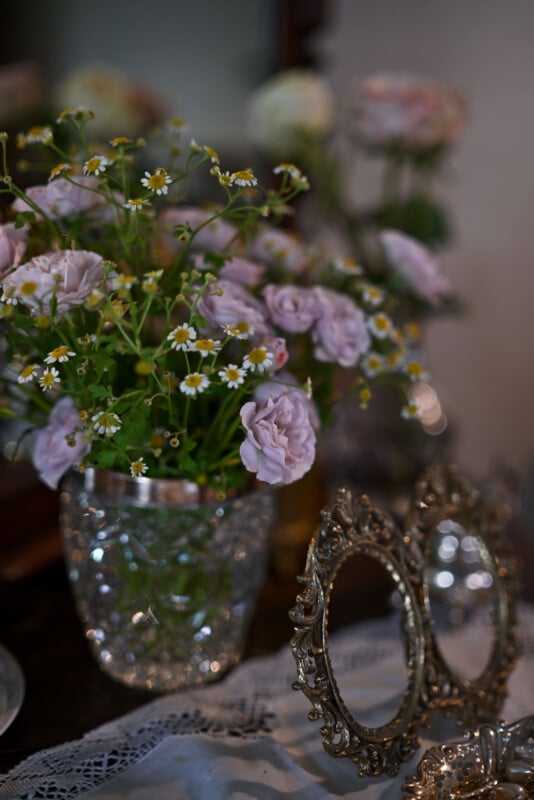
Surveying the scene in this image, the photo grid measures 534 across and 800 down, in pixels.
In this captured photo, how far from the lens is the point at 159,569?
623mm

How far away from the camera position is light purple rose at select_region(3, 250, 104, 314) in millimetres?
467

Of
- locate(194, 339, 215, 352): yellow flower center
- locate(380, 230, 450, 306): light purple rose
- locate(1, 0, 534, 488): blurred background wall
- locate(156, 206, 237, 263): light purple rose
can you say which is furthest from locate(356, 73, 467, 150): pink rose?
locate(194, 339, 215, 352): yellow flower center

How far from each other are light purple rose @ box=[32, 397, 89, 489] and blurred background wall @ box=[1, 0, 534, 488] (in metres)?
0.65

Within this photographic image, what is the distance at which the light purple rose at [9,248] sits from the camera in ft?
1.68

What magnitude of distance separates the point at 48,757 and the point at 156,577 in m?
0.15

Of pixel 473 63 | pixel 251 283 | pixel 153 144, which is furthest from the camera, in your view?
pixel 473 63

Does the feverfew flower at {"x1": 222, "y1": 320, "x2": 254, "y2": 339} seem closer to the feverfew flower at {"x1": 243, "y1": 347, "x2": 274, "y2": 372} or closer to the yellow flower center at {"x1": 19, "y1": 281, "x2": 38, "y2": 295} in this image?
the feverfew flower at {"x1": 243, "y1": 347, "x2": 274, "y2": 372}

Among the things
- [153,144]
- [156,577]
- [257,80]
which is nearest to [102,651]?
[156,577]

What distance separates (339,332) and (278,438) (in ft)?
0.42

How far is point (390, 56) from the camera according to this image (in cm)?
159

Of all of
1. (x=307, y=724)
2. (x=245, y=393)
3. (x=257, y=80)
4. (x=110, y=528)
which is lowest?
(x=307, y=724)

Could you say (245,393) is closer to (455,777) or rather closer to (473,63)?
(455,777)

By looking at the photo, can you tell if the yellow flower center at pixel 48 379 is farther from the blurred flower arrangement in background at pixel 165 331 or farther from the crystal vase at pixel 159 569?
the crystal vase at pixel 159 569

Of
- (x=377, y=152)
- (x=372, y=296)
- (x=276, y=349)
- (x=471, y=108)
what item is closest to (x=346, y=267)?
(x=372, y=296)
